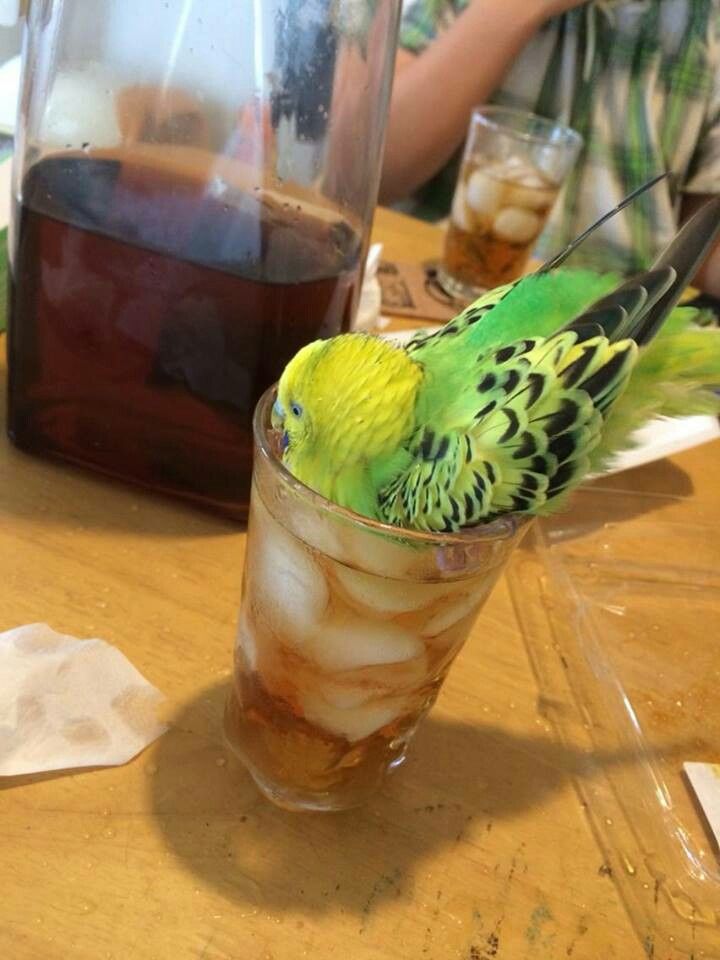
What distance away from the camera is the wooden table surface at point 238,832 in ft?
0.81

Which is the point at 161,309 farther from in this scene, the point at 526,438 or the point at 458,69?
the point at 458,69

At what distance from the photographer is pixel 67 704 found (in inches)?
11.5

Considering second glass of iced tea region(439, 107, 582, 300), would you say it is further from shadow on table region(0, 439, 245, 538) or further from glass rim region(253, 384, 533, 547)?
glass rim region(253, 384, 533, 547)

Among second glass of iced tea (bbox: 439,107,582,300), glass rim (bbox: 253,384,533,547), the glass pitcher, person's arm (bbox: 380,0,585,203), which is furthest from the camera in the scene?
person's arm (bbox: 380,0,585,203)

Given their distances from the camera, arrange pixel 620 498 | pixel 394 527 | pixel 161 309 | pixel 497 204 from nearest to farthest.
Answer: pixel 394 527 < pixel 161 309 < pixel 620 498 < pixel 497 204

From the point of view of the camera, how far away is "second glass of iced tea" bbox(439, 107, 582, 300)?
73cm

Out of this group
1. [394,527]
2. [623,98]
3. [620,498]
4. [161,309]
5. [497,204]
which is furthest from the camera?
[623,98]

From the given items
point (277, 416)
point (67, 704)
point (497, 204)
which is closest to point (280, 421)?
point (277, 416)

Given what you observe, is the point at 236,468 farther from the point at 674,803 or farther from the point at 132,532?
the point at 674,803

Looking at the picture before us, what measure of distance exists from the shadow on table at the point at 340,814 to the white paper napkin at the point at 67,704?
1 centimetres

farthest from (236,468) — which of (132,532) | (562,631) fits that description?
(562,631)

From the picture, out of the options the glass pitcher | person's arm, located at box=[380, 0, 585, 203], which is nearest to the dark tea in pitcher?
the glass pitcher

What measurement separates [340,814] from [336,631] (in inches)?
3.0

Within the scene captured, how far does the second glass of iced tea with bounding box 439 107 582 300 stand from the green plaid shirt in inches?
10.4
